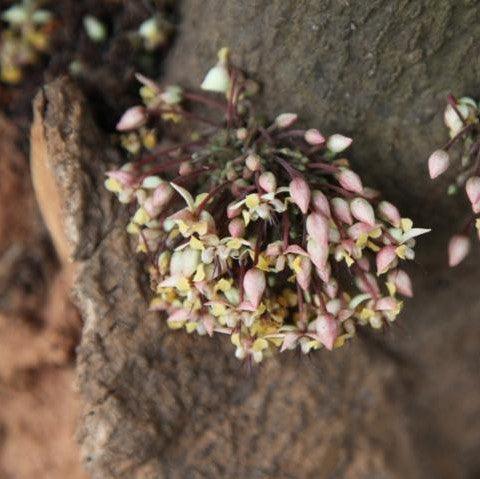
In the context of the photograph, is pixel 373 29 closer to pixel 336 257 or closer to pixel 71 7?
pixel 336 257

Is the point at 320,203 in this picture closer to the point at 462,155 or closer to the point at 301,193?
the point at 301,193

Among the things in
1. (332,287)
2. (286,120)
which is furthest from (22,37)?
(332,287)

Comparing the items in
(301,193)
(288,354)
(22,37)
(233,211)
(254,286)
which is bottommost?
(288,354)

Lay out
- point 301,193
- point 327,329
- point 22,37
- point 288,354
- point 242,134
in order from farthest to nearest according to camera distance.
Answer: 1. point 22,37
2. point 288,354
3. point 242,134
4. point 327,329
5. point 301,193

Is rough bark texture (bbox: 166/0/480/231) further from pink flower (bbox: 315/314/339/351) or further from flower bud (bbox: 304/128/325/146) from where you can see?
pink flower (bbox: 315/314/339/351)

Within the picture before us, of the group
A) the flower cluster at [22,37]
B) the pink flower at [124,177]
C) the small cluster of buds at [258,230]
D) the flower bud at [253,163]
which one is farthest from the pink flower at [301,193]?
the flower cluster at [22,37]

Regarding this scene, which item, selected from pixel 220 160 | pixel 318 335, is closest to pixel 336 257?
pixel 318 335

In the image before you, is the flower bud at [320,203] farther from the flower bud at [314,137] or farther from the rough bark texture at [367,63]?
the rough bark texture at [367,63]
